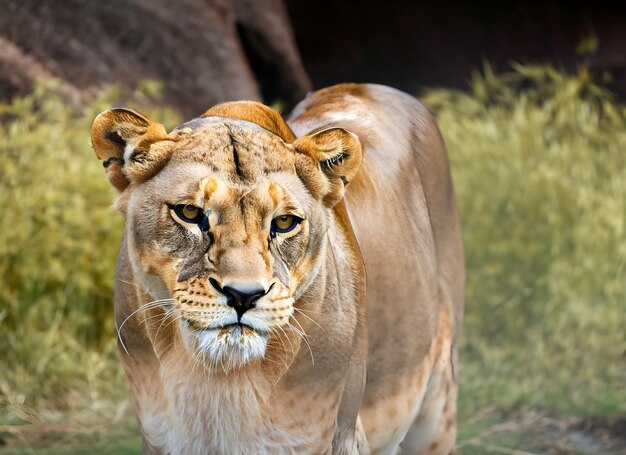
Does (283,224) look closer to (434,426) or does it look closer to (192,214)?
(192,214)

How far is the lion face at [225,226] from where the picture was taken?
2309 millimetres

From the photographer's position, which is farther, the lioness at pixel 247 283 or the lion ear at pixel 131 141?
the lion ear at pixel 131 141

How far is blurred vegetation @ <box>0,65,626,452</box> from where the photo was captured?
548 cm

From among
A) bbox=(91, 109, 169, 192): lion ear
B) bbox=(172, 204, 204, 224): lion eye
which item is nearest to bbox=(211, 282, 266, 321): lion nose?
bbox=(172, 204, 204, 224): lion eye

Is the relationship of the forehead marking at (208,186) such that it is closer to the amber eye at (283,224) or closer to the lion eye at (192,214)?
the lion eye at (192,214)

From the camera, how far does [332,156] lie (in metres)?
2.57

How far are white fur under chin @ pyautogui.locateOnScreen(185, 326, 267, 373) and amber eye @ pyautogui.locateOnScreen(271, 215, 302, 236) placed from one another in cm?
21

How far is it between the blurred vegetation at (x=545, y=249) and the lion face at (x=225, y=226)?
11.5 feet

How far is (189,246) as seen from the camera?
2.35m

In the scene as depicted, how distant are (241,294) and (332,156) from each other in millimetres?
454

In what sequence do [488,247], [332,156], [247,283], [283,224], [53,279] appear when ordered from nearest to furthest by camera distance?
[247,283] → [283,224] → [332,156] → [53,279] → [488,247]

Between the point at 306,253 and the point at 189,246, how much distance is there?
0.27m

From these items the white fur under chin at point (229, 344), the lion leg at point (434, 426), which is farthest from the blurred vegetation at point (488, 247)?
the white fur under chin at point (229, 344)

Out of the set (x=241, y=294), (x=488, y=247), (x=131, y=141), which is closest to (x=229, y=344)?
(x=241, y=294)
